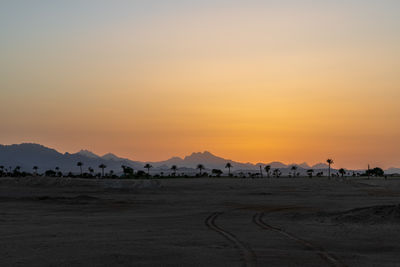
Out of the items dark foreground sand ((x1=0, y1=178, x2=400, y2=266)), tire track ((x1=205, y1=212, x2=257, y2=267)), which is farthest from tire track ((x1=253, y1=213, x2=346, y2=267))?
tire track ((x1=205, y1=212, x2=257, y2=267))

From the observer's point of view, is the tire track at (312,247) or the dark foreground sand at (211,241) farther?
the dark foreground sand at (211,241)

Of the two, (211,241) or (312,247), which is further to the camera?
(211,241)

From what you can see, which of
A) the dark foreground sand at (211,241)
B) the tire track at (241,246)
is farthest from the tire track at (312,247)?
the tire track at (241,246)

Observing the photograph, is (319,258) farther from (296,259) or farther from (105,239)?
(105,239)

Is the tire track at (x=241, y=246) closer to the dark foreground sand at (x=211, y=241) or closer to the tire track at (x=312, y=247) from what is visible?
the dark foreground sand at (x=211, y=241)

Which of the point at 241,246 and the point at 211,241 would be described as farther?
the point at 211,241

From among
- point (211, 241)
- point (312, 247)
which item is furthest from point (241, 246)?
point (312, 247)

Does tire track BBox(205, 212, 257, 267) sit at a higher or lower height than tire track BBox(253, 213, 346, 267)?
higher

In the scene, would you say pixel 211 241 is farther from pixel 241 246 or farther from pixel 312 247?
pixel 312 247

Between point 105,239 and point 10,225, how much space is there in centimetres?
900

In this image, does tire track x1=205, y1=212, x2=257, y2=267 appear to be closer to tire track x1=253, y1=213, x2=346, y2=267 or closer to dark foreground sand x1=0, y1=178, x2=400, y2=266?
dark foreground sand x1=0, y1=178, x2=400, y2=266

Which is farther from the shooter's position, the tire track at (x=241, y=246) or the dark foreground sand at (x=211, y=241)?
the dark foreground sand at (x=211, y=241)

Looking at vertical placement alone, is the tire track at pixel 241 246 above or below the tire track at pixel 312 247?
above

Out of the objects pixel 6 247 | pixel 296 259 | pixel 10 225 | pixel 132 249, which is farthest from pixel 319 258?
pixel 10 225
